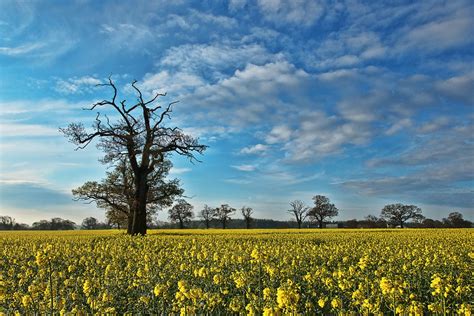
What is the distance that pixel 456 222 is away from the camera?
86.9 metres

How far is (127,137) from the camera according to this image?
33.3m

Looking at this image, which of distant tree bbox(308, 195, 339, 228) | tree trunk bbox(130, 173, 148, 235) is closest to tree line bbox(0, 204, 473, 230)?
distant tree bbox(308, 195, 339, 228)

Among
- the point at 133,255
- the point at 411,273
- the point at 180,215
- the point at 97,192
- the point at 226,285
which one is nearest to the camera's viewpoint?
the point at 226,285

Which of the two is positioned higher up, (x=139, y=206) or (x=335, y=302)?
(x=139, y=206)

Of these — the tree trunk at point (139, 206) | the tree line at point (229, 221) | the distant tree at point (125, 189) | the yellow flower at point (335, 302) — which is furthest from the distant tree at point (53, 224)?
the yellow flower at point (335, 302)

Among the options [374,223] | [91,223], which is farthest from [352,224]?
[91,223]

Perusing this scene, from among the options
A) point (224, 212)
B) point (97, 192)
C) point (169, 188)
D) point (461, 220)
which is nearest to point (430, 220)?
point (461, 220)

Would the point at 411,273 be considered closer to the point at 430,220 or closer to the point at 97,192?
Answer: the point at 97,192

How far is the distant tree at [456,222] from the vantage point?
85.2m

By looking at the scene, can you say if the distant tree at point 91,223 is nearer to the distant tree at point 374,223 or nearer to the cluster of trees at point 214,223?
the cluster of trees at point 214,223

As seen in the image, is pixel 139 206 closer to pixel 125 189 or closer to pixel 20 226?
pixel 125 189

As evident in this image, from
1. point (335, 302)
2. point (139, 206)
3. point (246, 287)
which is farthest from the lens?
point (139, 206)

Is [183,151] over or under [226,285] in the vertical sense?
over

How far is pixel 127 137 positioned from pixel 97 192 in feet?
34.3
